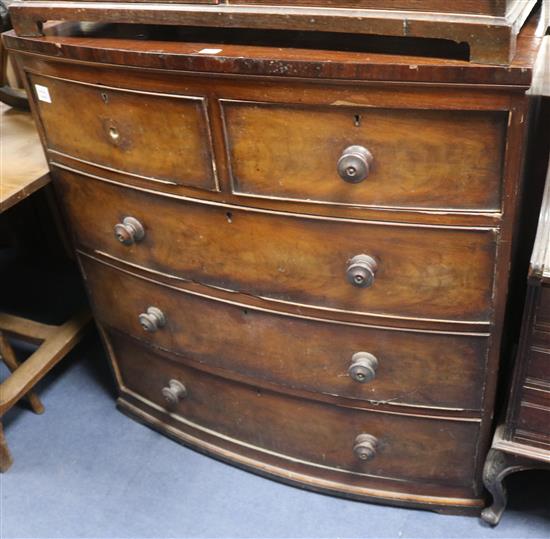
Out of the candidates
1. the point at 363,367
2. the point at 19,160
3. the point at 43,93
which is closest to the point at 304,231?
the point at 363,367

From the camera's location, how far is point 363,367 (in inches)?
53.9

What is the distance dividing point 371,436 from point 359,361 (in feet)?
0.82

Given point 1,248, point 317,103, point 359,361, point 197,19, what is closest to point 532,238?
point 359,361

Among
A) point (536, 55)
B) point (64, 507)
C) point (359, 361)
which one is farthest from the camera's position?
point (64, 507)

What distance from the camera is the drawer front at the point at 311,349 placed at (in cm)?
135

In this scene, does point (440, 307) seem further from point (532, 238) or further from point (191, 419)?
point (191, 419)

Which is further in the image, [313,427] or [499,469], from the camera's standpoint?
[313,427]

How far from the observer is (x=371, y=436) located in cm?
154

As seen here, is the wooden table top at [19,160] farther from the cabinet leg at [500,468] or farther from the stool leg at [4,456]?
the cabinet leg at [500,468]

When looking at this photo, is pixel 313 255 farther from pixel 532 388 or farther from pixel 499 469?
pixel 499 469

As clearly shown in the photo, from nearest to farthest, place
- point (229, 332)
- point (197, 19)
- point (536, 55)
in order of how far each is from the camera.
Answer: point (536, 55), point (197, 19), point (229, 332)

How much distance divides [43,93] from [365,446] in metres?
1.04

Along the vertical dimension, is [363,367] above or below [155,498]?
above

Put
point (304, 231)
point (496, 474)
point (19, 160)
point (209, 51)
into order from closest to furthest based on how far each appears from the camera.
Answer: point (209, 51)
point (304, 231)
point (496, 474)
point (19, 160)
